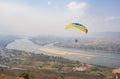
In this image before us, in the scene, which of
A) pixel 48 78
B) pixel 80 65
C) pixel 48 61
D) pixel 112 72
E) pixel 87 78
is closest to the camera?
pixel 48 78

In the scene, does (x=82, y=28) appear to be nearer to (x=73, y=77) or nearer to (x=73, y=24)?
(x=73, y=24)

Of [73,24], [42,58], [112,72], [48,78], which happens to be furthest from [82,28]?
[42,58]

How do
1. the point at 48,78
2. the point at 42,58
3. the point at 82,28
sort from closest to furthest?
the point at 82,28
the point at 48,78
the point at 42,58

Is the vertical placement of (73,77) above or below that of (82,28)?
below

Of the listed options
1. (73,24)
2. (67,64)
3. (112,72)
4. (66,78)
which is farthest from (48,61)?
(73,24)

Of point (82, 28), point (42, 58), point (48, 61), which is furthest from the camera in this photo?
point (42, 58)

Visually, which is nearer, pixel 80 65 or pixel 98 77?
pixel 98 77

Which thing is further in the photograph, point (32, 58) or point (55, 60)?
point (32, 58)

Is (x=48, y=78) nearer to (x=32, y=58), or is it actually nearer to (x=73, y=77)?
(x=73, y=77)

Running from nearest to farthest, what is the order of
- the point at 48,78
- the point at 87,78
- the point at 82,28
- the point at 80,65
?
the point at 82,28 < the point at 48,78 < the point at 87,78 < the point at 80,65
